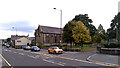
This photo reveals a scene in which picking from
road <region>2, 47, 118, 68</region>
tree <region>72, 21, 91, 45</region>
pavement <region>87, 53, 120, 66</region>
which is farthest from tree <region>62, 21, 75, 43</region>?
pavement <region>87, 53, 120, 66</region>

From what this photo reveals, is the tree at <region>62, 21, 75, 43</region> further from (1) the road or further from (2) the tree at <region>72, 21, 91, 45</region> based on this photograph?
(1) the road

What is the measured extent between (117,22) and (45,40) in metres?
37.2

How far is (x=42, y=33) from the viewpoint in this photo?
54594 millimetres

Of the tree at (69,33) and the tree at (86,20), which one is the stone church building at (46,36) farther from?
the tree at (69,33)

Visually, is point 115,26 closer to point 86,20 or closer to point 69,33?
point 86,20

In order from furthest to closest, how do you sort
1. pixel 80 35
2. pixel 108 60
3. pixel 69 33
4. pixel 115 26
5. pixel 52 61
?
pixel 115 26 < pixel 69 33 < pixel 80 35 < pixel 52 61 < pixel 108 60

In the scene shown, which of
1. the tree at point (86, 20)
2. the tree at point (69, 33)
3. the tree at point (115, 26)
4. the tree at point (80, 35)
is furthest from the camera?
the tree at point (115, 26)

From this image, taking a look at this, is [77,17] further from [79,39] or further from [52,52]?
[52,52]

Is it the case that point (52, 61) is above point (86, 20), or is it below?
below

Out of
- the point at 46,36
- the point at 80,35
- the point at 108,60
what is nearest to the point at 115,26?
the point at 46,36

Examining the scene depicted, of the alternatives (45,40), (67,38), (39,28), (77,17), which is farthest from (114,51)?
(39,28)

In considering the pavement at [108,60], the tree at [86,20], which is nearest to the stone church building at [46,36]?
the tree at [86,20]

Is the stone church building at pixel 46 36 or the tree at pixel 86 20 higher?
the tree at pixel 86 20

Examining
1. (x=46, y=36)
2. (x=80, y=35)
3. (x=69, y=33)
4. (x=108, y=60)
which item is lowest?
(x=108, y=60)
